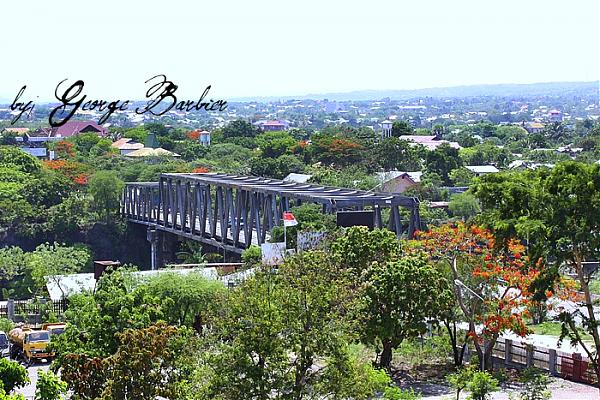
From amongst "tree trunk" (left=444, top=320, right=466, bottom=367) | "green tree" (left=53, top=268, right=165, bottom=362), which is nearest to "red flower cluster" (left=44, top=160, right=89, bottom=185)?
"tree trunk" (left=444, top=320, right=466, bottom=367)

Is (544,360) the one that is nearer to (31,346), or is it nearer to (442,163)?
(31,346)

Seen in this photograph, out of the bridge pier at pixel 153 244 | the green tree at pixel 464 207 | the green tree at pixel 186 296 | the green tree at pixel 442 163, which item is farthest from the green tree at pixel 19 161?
the green tree at pixel 186 296

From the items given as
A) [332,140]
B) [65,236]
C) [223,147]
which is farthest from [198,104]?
[223,147]

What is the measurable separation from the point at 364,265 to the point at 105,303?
36.2 feet

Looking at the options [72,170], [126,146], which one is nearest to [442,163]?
[72,170]

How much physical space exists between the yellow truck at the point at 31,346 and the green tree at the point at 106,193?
4848cm

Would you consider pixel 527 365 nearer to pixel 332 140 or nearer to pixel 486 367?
pixel 486 367

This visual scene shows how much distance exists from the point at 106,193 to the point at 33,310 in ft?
131

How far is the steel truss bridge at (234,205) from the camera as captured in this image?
2200 inches

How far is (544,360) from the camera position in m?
32.7

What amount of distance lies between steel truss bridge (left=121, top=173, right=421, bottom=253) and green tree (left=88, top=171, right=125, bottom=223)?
5.12ft

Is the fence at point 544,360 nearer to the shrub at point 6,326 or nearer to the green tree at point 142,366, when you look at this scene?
the green tree at point 142,366

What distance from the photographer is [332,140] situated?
103 m

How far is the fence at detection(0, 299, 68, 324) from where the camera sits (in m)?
42.4
